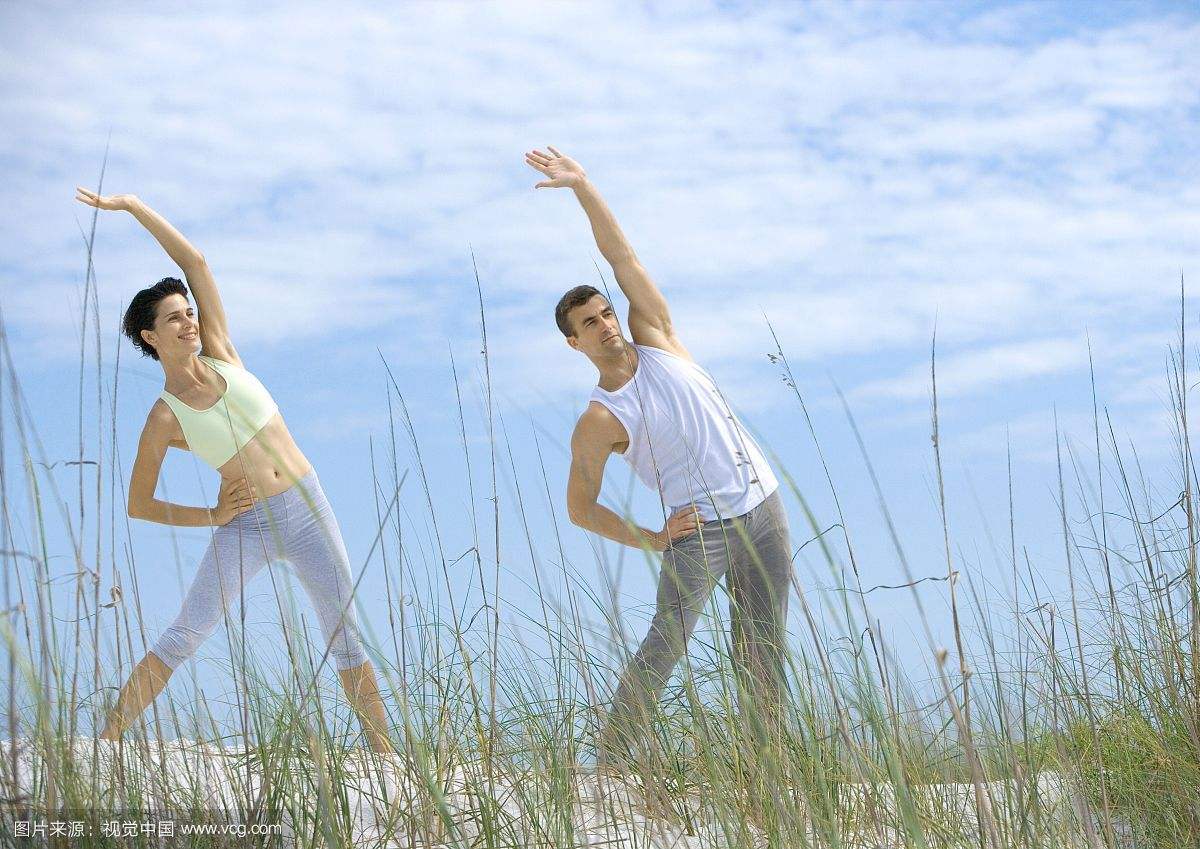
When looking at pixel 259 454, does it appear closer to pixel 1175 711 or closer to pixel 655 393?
pixel 655 393

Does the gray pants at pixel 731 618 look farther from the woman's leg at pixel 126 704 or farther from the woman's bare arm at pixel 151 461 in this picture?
the woman's bare arm at pixel 151 461

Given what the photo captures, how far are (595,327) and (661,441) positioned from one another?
0.46 metres

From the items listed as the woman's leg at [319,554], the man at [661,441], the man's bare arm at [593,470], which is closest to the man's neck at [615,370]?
the man at [661,441]

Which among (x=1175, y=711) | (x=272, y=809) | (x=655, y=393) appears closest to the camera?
(x=272, y=809)

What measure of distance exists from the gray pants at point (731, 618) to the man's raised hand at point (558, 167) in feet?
4.11

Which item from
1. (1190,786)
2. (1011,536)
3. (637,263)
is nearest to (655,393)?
(637,263)

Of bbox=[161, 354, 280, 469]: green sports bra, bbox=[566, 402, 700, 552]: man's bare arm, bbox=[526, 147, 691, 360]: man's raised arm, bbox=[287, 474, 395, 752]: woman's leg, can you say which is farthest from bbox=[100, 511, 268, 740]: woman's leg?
bbox=[526, 147, 691, 360]: man's raised arm

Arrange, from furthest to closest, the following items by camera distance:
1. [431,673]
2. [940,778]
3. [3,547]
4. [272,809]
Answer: [940,778] → [431,673] → [272,809] → [3,547]

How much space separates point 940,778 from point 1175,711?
0.76 metres

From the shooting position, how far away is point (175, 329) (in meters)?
3.70

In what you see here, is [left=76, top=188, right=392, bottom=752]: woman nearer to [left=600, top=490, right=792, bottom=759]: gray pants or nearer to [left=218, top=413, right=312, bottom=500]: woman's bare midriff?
[left=218, top=413, right=312, bottom=500]: woman's bare midriff

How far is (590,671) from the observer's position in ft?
7.72

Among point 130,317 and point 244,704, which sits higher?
point 130,317

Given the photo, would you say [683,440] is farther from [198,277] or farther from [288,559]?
[198,277]
